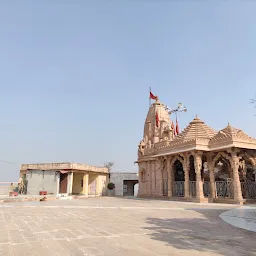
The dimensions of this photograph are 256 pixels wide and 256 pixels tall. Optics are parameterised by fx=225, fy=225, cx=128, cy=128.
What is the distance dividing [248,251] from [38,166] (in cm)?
3369

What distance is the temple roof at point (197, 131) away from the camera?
73.4 feet

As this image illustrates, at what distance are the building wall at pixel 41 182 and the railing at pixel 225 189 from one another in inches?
787

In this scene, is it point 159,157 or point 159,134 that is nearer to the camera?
point 159,157

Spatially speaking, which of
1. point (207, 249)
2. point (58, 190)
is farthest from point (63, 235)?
point (58, 190)

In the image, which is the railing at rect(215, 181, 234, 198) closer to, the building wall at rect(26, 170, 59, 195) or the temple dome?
the temple dome

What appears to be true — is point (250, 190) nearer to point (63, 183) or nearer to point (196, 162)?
point (196, 162)

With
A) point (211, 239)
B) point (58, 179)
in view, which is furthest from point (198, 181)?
point (58, 179)

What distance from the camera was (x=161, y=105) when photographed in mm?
31266

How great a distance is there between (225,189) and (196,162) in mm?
3210

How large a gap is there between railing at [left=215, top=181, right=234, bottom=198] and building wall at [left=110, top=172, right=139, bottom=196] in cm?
2211

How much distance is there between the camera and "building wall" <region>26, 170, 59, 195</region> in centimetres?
2942

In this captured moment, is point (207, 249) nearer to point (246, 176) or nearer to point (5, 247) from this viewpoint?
point (5, 247)

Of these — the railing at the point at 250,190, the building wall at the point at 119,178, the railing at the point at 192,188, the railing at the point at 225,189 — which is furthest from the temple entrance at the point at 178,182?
the building wall at the point at 119,178

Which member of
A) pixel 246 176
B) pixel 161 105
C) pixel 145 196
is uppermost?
pixel 161 105
